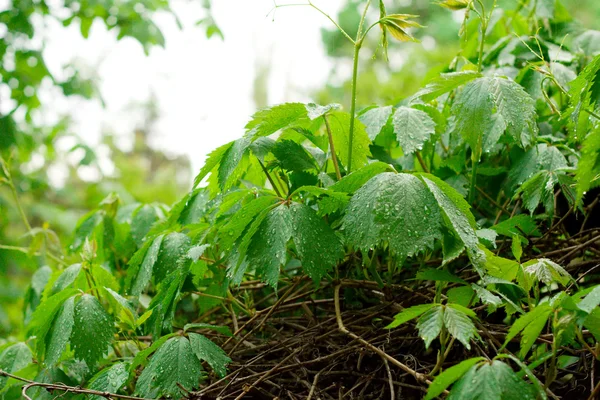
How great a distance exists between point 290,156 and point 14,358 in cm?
87

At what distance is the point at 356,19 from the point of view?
917cm

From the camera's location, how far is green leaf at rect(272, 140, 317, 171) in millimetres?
972

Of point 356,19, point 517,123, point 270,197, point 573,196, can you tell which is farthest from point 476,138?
point 356,19

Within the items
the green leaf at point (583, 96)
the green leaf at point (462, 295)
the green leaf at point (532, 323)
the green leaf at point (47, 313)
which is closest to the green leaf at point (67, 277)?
the green leaf at point (47, 313)

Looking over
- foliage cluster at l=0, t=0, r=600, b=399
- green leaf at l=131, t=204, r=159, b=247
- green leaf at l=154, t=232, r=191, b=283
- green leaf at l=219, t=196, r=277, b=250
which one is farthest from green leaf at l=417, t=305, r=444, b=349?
green leaf at l=131, t=204, r=159, b=247

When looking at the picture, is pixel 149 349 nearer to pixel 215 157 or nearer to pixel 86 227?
pixel 215 157

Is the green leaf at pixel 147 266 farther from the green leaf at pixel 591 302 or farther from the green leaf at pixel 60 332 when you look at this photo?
the green leaf at pixel 591 302

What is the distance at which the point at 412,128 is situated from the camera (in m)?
1.01

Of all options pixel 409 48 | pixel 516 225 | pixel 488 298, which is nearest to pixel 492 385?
pixel 488 298

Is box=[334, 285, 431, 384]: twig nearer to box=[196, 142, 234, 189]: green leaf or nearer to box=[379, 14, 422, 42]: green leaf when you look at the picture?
box=[196, 142, 234, 189]: green leaf

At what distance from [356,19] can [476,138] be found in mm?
8852

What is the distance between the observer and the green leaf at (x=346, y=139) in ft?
3.22

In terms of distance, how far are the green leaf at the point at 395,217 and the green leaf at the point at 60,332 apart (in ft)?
1.91

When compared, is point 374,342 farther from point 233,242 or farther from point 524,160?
point 524,160
